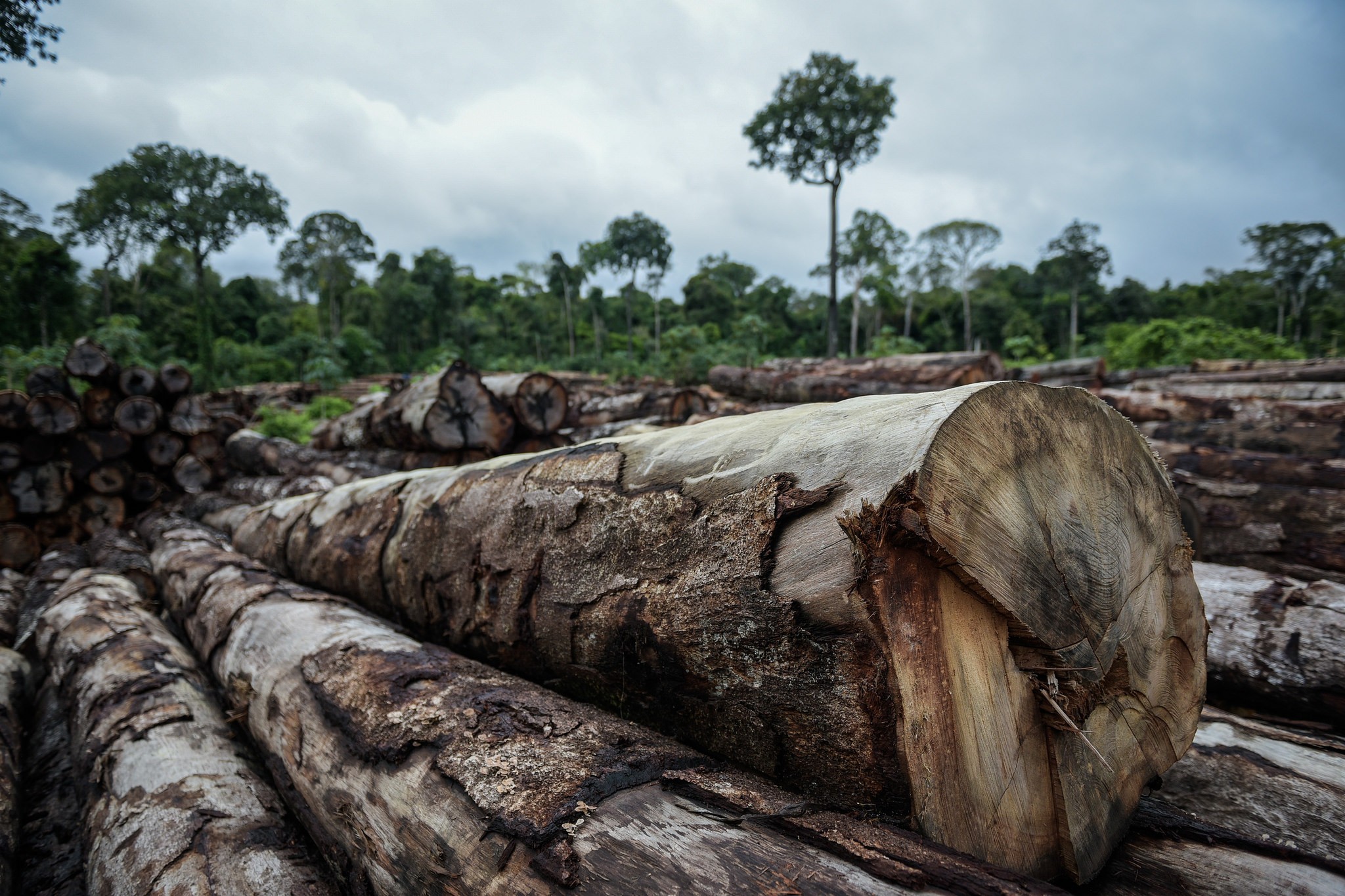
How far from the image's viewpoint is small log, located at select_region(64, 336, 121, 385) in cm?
635

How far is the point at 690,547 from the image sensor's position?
1.26 m

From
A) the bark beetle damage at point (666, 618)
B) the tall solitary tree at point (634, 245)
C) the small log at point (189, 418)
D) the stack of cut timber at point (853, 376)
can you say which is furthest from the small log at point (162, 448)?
the tall solitary tree at point (634, 245)

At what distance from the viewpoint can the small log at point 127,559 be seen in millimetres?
4074

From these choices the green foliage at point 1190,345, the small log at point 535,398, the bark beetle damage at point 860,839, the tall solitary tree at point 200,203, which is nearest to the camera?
the bark beetle damage at point 860,839

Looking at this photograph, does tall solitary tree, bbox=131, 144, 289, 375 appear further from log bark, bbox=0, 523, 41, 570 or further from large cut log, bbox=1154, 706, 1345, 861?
large cut log, bbox=1154, 706, 1345, 861

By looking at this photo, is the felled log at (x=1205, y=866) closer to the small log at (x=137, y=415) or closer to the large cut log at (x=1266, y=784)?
the large cut log at (x=1266, y=784)

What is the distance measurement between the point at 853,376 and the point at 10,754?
31.5 feet

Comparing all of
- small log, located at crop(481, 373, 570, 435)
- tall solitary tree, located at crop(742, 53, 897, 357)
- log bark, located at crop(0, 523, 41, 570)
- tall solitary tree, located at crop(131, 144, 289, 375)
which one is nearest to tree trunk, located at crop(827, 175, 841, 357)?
tall solitary tree, located at crop(742, 53, 897, 357)

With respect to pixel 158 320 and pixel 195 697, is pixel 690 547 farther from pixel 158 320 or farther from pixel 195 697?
pixel 158 320

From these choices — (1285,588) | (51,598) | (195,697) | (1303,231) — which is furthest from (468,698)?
(1303,231)

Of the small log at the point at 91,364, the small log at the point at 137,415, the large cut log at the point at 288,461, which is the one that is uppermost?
the small log at the point at 91,364

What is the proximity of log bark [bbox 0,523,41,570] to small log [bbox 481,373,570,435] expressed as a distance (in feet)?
16.8

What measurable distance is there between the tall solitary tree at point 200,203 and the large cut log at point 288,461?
72.2ft

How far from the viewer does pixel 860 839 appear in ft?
3.03
